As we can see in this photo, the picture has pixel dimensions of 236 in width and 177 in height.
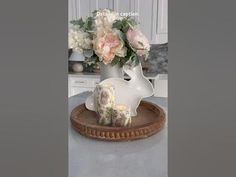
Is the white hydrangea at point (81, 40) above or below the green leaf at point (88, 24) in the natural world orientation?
below

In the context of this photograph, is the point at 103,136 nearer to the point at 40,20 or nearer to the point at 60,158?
the point at 60,158

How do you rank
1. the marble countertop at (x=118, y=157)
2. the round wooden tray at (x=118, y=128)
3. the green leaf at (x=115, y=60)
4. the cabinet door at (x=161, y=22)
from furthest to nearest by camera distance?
the cabinet door at (x=161, y=22)
the green leaf at (x=115, y=60)
the round wooden tray at (x=118, y=128)
the marble countertop at (x=118, y=157)

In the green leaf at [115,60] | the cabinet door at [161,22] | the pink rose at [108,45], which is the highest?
the cabinet door at [161,22]

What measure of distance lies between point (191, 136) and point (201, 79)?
93 mm

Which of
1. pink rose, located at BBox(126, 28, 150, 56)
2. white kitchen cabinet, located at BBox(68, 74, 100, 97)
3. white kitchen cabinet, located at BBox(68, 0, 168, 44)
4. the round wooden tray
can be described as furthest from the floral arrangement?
white kitchen cabinet, located at BBox(68, 0, 168, 44)

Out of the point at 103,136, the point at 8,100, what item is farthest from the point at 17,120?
the point at 103,136

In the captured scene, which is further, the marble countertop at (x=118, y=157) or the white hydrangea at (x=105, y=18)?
the white hydrangea at (x=105, y=18)

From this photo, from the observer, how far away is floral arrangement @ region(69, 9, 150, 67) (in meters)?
0.74

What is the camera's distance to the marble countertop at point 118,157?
530 millimetres

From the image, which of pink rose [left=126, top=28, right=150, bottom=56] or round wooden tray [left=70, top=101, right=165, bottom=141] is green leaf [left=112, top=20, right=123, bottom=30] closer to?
pink rose [left=126, top=28, right=150, bottom=56]

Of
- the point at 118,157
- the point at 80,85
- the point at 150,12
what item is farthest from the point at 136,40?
the point at 150,12

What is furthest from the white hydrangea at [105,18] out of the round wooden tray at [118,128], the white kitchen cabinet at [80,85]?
the white kitchen cabinet at [80,85]

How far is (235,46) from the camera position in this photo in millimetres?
356

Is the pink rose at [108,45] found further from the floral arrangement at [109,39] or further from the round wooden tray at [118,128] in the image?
the round wooden tray at [118,128]
